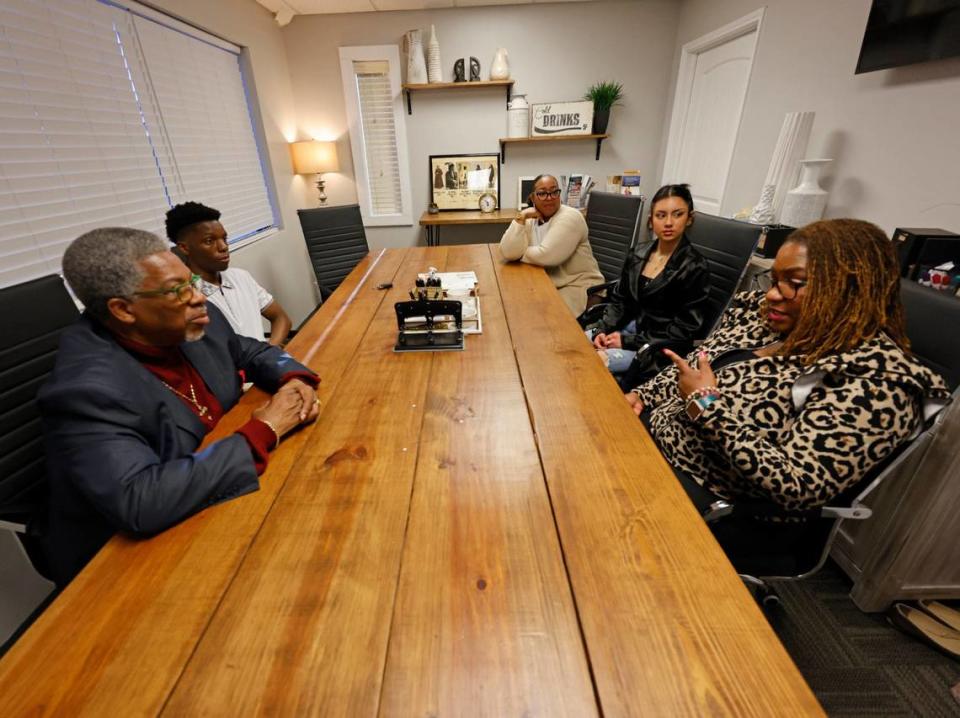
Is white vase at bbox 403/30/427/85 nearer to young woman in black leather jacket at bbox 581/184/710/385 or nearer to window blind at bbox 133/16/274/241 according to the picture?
window blind at bbox 133/16/274/241

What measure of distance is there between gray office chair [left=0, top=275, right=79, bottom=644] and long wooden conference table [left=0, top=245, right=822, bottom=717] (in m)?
0.55

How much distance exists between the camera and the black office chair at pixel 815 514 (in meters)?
0.97

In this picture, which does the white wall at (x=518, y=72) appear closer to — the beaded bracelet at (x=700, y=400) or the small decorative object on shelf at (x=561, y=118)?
the small decorative object on shelf at (x=561, y=118)

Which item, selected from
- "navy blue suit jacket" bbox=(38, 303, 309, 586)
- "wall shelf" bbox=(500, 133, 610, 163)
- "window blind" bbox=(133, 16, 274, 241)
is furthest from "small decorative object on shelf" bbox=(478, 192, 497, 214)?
"navy blue suit jacket" bbox=(38, 303, 309, 586)

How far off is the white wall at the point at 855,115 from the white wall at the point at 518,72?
108 centimetres

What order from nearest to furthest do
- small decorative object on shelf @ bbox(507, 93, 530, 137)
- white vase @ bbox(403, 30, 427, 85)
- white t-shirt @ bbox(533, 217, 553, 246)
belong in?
1. white t-shirt @ bbox(533, 217, 553, 246)
2. white vase @ bbox(403, 30, 427, 85)
3. small decorative object on shelf @ bbox(507, 93, 530, 137)

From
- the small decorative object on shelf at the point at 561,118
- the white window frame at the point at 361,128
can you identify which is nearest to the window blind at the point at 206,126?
the white window frame at the point at 361,128

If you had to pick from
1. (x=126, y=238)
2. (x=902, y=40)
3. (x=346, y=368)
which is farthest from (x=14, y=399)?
(x=902, y=40)

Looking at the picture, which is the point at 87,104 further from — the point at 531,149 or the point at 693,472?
the point at 531,149

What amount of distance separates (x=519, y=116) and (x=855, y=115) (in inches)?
104

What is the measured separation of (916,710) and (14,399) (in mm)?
2640

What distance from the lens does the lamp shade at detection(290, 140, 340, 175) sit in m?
3.85

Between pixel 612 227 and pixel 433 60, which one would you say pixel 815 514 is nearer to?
pixel 612 227

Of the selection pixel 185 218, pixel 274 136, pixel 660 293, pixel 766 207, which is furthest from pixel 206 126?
pixel 766 207
